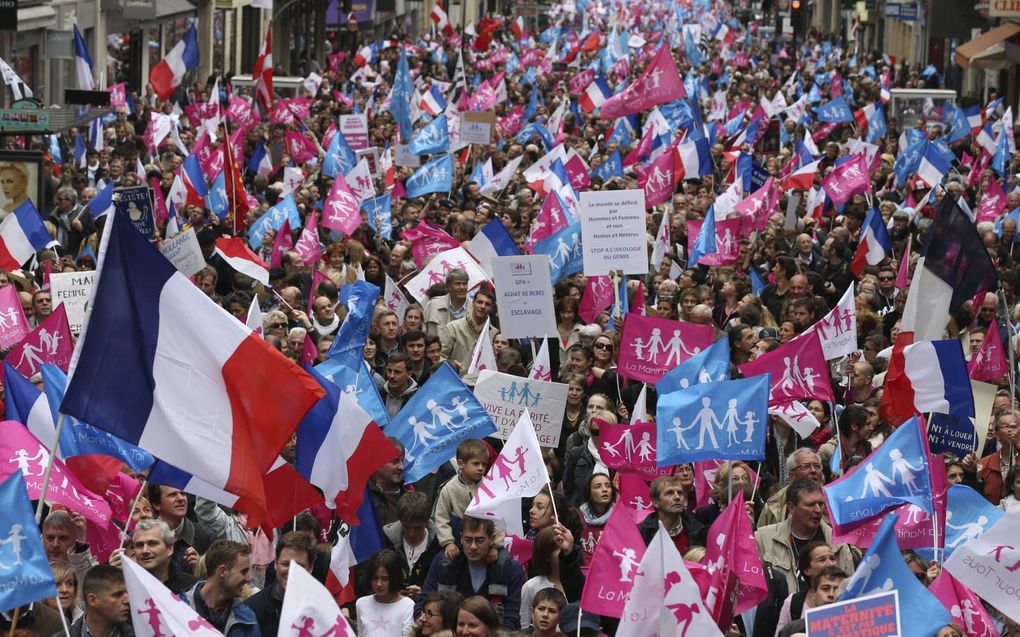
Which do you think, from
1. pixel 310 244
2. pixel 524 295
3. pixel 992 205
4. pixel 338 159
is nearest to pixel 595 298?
pixel 524 295

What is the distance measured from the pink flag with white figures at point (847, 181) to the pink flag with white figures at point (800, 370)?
393 inches

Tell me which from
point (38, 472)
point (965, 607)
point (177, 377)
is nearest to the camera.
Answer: point (177, 377)

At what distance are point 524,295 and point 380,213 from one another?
636 cm

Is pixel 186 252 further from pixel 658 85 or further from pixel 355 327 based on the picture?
pixel 658 85

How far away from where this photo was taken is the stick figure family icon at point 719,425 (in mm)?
9742

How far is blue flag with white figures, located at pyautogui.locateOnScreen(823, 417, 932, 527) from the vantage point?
889cm

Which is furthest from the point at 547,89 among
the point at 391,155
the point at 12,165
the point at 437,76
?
the point at 12,165

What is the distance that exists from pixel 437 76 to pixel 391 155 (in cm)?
2065

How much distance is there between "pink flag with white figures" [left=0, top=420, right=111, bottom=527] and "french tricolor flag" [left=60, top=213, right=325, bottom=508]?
4.48 feet

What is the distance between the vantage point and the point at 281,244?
17.7 meters

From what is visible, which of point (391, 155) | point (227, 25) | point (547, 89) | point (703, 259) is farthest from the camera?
point (227, 25)

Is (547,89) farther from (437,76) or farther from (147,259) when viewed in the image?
(147,259)

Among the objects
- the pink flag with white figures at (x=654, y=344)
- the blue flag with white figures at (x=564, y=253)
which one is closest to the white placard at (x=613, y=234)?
the blue flag with white figures at (x=564, y=253)

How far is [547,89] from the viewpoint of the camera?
41.4 m
